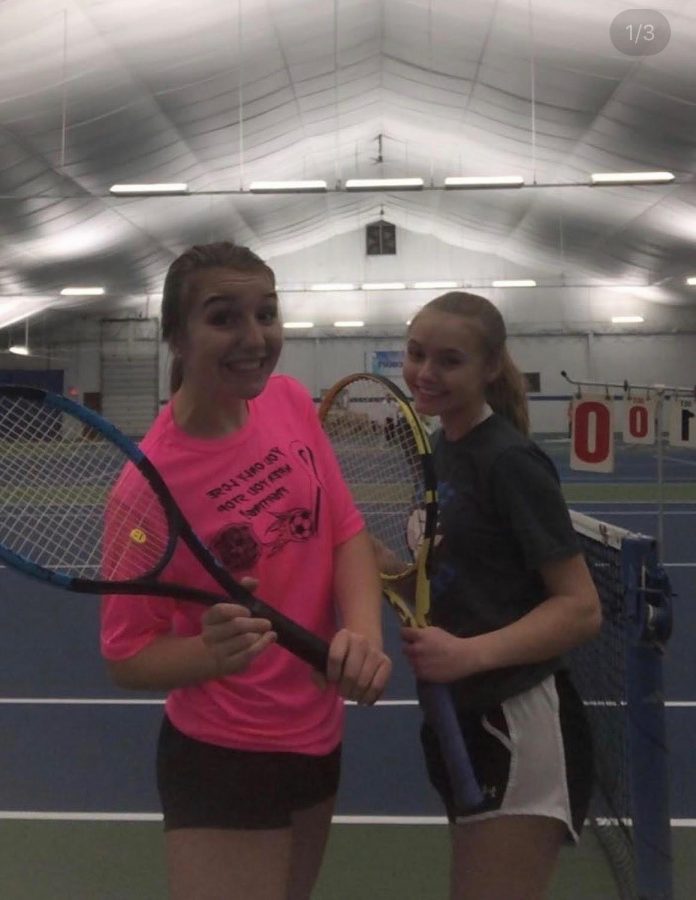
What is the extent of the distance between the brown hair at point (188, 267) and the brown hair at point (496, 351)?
1.21ft

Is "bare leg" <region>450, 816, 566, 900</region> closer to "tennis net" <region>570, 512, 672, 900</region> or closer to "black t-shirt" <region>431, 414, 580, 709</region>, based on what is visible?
"black t-shirt" <region>431, 414, 580, 709</region>

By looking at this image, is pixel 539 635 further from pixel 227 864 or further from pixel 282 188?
pixel 282 188

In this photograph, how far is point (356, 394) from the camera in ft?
6.31

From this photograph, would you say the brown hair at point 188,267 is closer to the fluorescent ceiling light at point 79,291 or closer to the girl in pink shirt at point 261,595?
the girl in pink shirt at point 261,595

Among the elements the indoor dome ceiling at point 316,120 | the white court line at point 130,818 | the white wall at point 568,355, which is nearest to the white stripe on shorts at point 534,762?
the white court line at point 130,818

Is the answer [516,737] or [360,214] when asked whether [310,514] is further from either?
[360,214]

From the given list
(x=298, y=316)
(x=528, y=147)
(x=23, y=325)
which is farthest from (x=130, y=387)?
(x=528, y=147)

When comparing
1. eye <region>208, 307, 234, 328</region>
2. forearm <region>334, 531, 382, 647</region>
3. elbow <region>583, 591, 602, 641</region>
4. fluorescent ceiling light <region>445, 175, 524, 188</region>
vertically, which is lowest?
elbow <region>583, 591, 602, 641</region>

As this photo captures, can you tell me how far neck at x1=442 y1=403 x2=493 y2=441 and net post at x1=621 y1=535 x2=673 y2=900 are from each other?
667mm

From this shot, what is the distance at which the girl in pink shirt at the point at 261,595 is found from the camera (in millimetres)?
1175

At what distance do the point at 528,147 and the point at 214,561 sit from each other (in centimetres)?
1568

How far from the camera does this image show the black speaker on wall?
26422 mm

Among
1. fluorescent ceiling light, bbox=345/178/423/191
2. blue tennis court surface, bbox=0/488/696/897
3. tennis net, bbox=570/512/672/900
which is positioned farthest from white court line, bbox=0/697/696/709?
fluorescent ceiling light, bbox=345/178/423/191

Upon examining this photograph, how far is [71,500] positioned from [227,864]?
0.99 m
